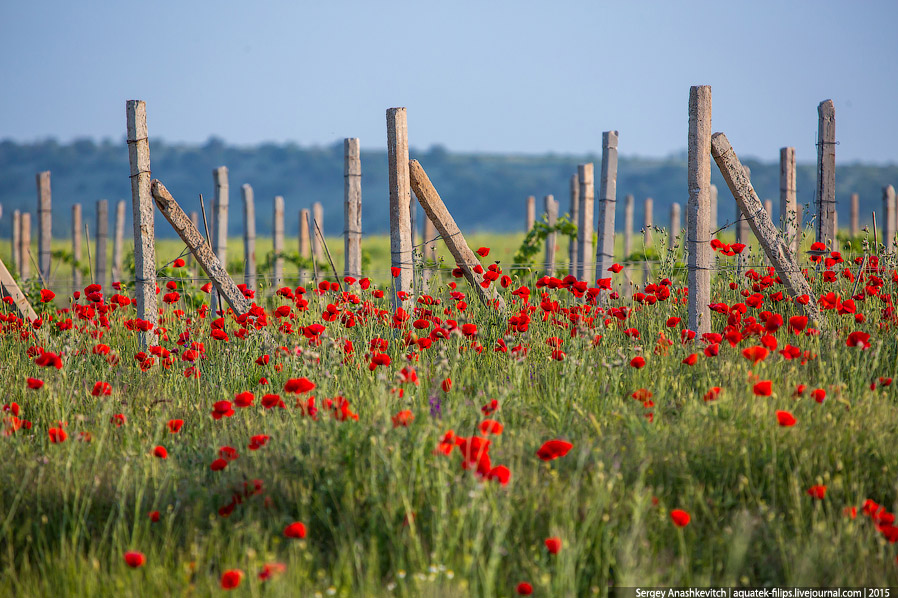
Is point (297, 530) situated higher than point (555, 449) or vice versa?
point (555, 449)

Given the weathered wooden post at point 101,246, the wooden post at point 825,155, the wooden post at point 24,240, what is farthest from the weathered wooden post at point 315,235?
the wooden post at point 24,240

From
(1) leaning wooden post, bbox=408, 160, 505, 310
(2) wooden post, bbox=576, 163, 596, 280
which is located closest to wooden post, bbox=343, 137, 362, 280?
(1) leaning wooden post, bbox=408, 160, 505, 310

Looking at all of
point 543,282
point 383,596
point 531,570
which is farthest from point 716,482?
point 543,282

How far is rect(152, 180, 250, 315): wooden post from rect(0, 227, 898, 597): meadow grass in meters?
1.79

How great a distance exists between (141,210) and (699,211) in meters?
4.40

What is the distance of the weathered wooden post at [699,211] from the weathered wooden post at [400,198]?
2265 millimetres

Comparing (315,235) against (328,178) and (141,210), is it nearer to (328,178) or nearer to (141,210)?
(141,210)

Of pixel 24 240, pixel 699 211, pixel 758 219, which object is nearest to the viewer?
pixel 699 211

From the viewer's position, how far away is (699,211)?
5.60 meters

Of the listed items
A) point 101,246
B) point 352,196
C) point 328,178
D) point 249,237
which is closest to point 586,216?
point 352,196

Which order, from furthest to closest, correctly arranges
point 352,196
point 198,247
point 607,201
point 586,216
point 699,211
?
1. point 586,216
2. point 607,201
3. point 352,196
4. point 198,247
5. point 699,211

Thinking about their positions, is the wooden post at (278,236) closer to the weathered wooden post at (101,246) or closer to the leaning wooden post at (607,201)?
the weathered wooden post at (101,246)

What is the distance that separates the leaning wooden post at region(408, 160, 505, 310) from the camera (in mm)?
6406

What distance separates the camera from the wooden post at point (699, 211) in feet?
18.3
